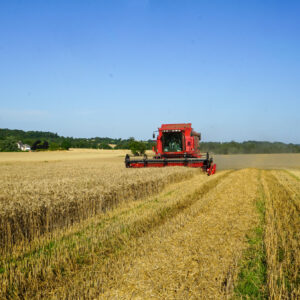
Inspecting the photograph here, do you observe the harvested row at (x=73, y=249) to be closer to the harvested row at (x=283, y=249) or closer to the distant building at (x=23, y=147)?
the harvested row at (x=283, y=249)

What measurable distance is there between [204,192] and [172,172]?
8.34ft

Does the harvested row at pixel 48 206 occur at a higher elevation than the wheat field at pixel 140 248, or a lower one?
higher

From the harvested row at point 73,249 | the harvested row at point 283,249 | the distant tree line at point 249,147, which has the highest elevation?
the distant tree line at point 249,147

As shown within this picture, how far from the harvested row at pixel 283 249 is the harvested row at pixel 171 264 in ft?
1.60

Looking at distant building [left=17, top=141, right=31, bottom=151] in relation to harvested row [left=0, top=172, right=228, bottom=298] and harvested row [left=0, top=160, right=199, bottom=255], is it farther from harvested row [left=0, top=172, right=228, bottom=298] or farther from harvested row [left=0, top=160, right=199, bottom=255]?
harvested row [left=0, top=172, right=228, bottom=298]

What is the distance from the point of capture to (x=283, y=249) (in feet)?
16.9

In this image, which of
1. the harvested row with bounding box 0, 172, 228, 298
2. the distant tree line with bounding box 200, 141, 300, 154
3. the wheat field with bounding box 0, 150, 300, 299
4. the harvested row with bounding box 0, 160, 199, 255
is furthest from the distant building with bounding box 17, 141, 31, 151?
the harvested row with bounding box 0, 172, 228, 298

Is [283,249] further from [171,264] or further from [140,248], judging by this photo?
[140,248]

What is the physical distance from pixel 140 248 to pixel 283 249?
2.52 m

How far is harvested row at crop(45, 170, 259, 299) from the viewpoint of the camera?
3.72 metres

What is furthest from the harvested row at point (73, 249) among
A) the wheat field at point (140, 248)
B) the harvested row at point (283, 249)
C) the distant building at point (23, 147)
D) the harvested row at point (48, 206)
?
the distant building at point (23, 147)

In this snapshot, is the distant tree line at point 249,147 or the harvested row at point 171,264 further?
the distant tree line at point 249,147

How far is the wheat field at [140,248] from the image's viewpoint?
382 centimetres

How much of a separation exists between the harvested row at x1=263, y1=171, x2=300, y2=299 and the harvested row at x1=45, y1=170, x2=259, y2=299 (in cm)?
49
